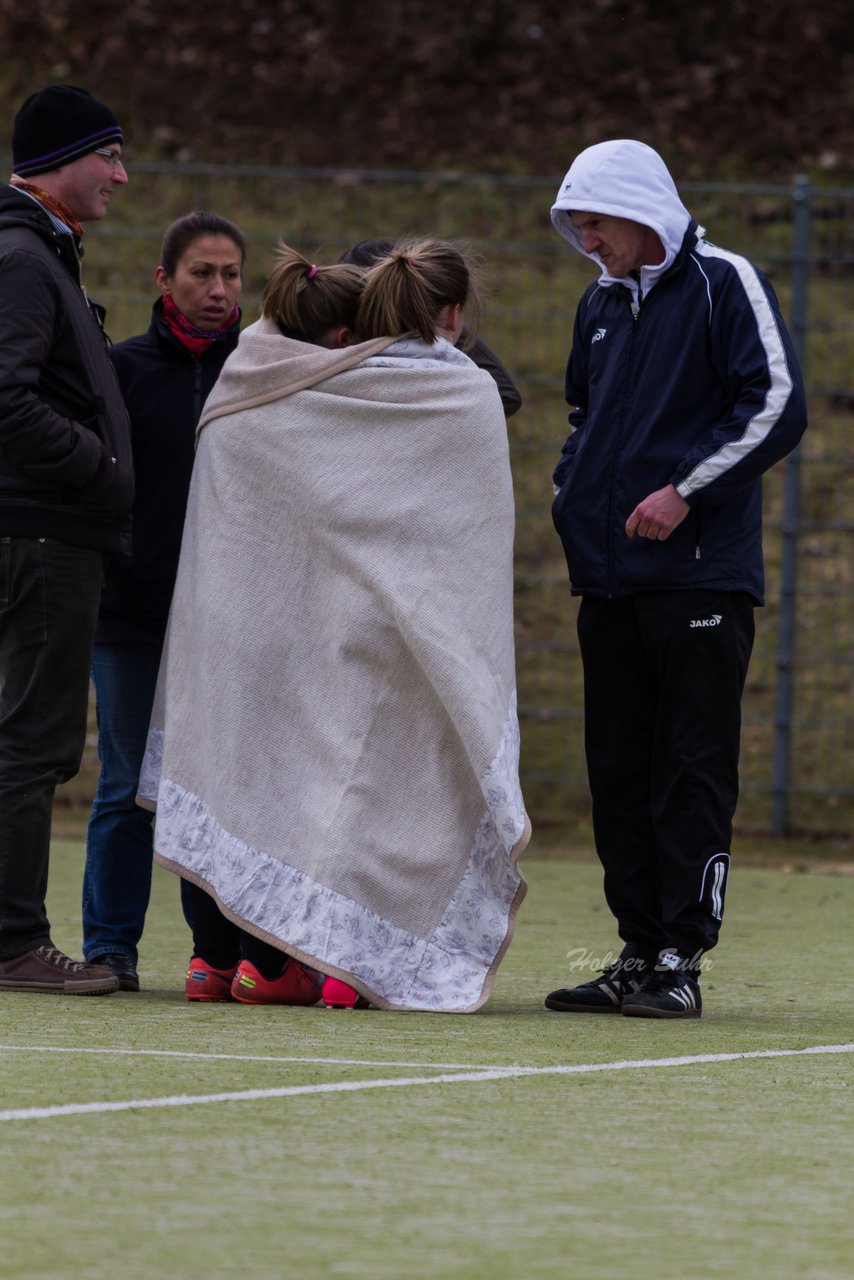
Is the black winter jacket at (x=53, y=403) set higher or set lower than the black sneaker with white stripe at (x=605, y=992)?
higher

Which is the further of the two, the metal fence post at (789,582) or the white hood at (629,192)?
the metal fence post at (789,582)

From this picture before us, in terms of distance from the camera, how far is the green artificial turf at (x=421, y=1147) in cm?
276

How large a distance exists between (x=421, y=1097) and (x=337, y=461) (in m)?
1.80

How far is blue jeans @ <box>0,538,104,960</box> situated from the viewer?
523 cm

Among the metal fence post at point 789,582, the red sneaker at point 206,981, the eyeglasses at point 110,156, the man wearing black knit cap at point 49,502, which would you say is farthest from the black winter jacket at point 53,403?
the metal fence post at point 789,582

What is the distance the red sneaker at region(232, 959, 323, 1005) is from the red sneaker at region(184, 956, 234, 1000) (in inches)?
3.3

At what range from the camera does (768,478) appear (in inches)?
432

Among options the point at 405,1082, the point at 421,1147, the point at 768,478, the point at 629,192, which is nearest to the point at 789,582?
the point at 768,478

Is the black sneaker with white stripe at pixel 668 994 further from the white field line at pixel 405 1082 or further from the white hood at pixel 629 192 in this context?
the white hood at pixel 629 192

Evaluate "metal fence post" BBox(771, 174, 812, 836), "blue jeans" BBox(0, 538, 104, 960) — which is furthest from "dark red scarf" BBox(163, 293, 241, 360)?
"metal fence post" BBox(771, 174, 812, 836)

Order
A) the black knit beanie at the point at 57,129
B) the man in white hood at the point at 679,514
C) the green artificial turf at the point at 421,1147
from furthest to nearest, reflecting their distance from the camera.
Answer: the black knit beanie at the point at 57,129
the man in white hood at the point at 679,514
the green artificial turf at the point at 421,1147

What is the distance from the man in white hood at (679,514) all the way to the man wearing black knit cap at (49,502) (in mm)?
1072

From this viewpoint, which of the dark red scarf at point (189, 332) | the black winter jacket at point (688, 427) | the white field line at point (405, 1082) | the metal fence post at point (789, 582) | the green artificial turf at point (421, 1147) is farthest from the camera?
the metal fence post at point (789, 582)

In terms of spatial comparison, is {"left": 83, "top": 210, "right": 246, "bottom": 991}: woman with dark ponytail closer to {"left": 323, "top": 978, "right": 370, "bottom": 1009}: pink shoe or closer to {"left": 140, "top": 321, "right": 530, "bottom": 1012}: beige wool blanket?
{"left": 140, "top": 321, "right": 530, "bottom": 1012}: beige wool blanket
